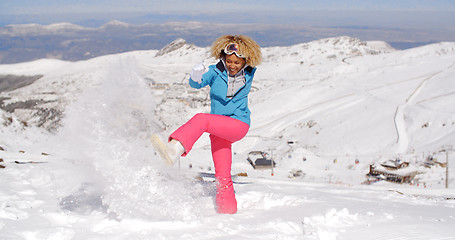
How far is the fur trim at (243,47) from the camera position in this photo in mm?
5159

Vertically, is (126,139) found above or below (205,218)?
above

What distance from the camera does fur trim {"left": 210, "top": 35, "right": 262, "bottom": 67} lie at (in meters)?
5.16

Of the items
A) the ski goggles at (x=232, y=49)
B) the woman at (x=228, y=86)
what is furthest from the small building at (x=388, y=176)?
the ski goggles at (x=232, y=49)

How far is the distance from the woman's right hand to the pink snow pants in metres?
0.61

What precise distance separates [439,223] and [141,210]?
3865 mm

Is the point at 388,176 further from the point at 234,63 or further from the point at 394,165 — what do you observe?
the point at 234,63

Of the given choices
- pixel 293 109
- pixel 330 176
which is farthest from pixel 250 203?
pixel 293 109

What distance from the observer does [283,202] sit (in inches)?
223

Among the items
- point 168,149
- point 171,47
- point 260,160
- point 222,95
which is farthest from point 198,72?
point 171,47

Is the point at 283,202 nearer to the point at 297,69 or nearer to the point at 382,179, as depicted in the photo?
the point at 382,179

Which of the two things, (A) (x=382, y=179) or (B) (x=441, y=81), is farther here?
(B) (x=441, y=81)

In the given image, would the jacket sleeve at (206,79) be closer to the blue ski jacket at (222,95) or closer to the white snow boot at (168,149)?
the blue ski jacket at (222,95)

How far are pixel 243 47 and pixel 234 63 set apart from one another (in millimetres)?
271

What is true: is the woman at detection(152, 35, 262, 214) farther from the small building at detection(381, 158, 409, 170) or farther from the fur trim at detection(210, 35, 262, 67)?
the small building at detection(381, 158, 409, 170)
